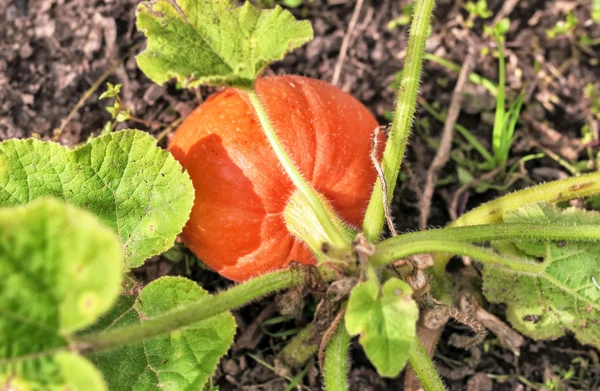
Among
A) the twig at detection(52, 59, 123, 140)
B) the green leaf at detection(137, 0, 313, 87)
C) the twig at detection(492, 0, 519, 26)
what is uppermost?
the green leaf at detection(137, 0, 313, 87)

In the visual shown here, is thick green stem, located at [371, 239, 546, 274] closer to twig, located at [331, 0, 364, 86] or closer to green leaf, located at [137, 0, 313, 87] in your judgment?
green leaf, located at [137, 0, 313, 87]

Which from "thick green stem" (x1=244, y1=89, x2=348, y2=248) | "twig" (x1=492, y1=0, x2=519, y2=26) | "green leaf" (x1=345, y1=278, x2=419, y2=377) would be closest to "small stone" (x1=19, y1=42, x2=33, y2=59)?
"thick green stem" (x1=244, y1=89, x2=348, y2=248)

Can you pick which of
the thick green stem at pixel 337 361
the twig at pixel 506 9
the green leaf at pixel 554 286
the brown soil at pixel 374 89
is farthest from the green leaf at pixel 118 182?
the twig at pixel 506 9

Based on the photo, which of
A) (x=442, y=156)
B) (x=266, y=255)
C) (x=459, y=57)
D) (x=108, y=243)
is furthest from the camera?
(x=459, y=57)

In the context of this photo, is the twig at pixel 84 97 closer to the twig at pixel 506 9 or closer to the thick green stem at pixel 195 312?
the thick green stem at pixel 195 312

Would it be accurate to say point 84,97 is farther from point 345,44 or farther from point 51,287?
point 51,287

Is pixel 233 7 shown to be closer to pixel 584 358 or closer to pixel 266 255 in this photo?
pixel 266 255

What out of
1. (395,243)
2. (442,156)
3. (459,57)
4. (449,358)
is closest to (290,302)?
(395,243)
